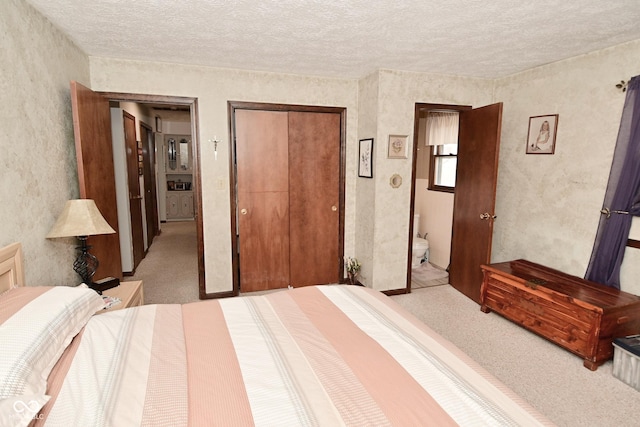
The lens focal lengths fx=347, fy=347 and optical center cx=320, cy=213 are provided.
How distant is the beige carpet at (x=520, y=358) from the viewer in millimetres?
2131

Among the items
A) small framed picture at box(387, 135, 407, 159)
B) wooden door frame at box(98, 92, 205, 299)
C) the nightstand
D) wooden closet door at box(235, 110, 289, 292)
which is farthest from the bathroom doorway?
the nightstand

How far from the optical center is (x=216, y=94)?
11.4ft

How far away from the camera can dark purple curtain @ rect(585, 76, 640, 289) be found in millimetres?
2584

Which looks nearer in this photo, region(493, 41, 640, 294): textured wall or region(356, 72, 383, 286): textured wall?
region(493, 41, 640, 294): textured wall

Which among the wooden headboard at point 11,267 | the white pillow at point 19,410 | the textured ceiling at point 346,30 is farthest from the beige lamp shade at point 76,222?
the white pillow at point 19,410

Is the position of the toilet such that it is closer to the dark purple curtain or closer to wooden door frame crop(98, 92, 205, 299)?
the dark purple curtain

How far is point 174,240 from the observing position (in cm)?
653

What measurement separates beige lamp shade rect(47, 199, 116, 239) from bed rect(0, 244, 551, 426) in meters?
0.32

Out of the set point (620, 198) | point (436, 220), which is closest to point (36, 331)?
point (620, 198)

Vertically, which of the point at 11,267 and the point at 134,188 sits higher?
the point at 134,188

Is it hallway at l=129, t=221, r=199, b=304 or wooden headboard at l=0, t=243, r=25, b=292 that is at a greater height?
wooden headboard at l=0, t=243, r=25, b=292

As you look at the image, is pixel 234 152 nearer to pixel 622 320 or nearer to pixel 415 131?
pixel 415 131

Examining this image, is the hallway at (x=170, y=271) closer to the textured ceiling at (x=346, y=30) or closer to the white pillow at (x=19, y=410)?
the textured ceiling at (x=346, y=30)

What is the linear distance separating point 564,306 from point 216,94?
358cm
